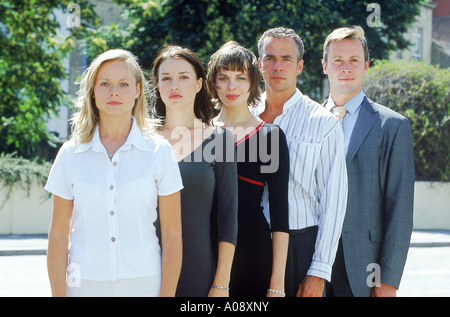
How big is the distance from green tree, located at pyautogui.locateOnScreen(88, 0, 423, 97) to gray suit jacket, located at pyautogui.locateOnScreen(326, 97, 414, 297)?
49.0ft

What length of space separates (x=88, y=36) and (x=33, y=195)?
438 centimetres

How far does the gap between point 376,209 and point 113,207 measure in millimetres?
1625

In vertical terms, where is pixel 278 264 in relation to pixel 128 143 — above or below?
below

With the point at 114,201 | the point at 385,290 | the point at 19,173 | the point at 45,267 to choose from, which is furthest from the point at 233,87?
the point at 19,173

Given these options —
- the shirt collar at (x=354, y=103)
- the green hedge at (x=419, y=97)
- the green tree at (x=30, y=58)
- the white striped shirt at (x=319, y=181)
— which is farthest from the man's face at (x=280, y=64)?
the green hedge at (x=419, y=97)

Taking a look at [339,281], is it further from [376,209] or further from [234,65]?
[234,65]

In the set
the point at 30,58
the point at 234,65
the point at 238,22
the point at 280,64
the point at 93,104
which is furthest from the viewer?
the point at 238,22

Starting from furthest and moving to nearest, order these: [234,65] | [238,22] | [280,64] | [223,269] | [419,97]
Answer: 1. [419,97]
2. [238,22]
3. [280,64]
4. [234,65]
5. [223,269]

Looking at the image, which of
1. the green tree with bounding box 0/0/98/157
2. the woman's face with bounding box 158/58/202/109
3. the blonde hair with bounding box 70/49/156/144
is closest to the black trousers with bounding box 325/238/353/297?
the woman's face with bounding box 158/58/202/109

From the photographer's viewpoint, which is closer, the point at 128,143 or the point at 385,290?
the point at 128,143

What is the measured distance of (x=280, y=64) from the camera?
159 inches

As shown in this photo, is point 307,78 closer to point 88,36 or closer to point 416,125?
point 416,125

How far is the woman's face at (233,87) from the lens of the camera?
3809 mm

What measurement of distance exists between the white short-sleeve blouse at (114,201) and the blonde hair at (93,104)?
0.09 m
